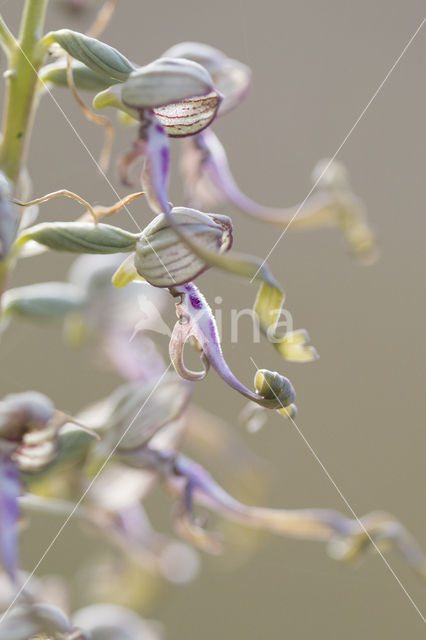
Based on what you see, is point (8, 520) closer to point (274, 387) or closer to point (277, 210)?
point (274, 387)

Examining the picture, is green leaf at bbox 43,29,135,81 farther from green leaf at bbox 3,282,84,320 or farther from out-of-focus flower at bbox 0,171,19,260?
green leaf at bbox 3,282,84,320

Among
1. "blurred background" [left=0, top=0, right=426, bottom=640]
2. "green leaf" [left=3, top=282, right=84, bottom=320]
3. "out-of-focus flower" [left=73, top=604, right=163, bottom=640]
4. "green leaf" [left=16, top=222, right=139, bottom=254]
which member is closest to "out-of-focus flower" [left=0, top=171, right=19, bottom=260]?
"green leaf" [left=16, top=222, right=139, bottom=254]

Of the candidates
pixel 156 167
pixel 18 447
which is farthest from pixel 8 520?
pixel 156 167

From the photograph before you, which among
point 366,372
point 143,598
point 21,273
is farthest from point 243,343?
point 143,598

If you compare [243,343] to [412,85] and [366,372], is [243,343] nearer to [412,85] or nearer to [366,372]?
[366,372]

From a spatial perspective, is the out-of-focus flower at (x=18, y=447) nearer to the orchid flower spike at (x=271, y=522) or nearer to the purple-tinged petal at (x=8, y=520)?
the purple-tinged petal at (x=8, y=520)
